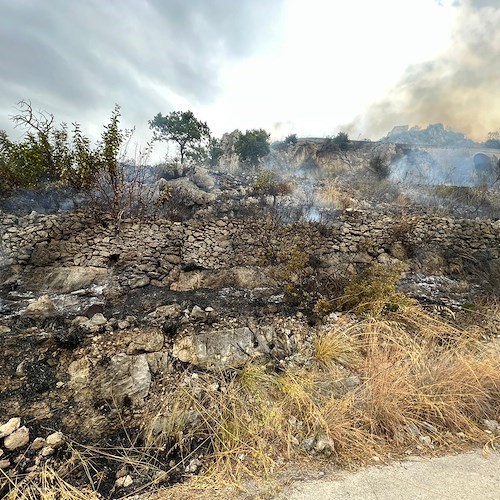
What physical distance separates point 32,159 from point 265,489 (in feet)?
30.6

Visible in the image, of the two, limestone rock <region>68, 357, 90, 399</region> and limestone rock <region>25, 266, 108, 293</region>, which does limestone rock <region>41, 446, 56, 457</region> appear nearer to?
limestone rock <region>68, 357, 90, 399</region>

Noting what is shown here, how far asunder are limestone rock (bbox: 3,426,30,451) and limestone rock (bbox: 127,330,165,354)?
1285 mm

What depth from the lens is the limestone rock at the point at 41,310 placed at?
432 cm

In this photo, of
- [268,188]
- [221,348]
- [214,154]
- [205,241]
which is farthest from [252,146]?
[221,348]

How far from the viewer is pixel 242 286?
595 cm

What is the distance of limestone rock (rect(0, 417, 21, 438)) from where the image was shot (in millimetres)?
2451

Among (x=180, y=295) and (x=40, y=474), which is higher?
(x=180, y=295)

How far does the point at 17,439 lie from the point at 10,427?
0.19 metres

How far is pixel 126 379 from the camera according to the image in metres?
3.24

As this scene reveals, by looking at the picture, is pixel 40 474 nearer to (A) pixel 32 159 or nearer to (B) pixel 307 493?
(B) pixel 307 493

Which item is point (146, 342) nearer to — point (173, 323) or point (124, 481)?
point (173, 323)

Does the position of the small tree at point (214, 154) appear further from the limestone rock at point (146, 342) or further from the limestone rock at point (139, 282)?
the limestone rock at point (146, 342)

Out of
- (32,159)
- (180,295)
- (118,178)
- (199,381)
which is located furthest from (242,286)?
(32,159)

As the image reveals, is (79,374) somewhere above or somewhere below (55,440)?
above
